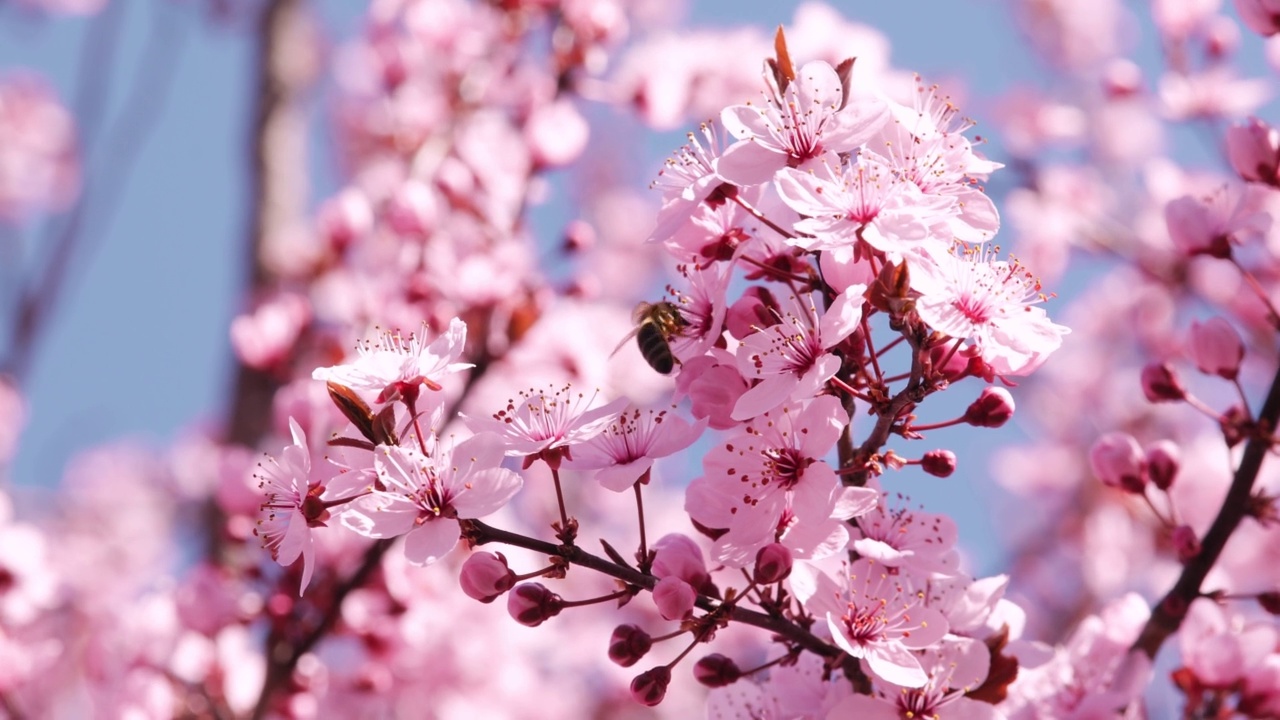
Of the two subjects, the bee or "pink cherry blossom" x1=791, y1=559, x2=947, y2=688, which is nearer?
"pink cherry blossom" x1=791, y1=559, x2=947, y2=688

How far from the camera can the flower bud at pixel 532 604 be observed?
4.85 feet

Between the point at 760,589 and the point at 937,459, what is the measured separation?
1.01ft

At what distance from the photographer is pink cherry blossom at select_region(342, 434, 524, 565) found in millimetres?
1385

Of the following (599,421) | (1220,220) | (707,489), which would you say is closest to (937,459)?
(707,489)

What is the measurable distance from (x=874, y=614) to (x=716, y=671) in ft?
0.82

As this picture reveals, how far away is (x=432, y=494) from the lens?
4.64 feet

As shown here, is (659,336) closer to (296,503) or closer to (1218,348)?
(296,503)

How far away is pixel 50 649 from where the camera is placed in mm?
3002

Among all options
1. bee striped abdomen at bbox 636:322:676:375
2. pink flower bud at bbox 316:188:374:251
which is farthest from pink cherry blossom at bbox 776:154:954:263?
pink flower bud at bbox 316:188:374:251

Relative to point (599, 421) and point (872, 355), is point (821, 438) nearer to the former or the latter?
point (872, 355)

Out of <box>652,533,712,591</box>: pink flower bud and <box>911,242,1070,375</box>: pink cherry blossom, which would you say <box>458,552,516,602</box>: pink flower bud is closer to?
<box>652,533,712,591</box>: pink flower bud

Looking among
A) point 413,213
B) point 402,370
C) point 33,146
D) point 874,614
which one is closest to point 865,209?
point 874,614

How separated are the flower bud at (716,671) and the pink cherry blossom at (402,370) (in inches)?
21.4

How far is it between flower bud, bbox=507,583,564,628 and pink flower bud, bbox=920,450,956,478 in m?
0.52
